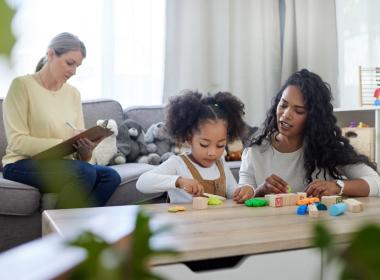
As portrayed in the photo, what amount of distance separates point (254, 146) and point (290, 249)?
33.2 inches

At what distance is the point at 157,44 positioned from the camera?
2990mm

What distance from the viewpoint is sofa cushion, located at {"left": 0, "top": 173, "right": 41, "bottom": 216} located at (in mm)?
1797

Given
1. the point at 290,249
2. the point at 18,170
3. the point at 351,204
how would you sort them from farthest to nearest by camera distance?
the point at 18,170
the point at 351,204
the point at 290,249

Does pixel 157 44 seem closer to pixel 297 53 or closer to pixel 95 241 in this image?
pixel 297 53

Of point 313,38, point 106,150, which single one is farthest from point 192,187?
point 313,38

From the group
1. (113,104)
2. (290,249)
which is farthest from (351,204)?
(113,104)

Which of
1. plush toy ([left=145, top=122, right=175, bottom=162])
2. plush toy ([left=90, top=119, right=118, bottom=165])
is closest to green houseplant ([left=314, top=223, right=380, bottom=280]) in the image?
plush toy ([left=90, top=119, right=118, bottom=165])

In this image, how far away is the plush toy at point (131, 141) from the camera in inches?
96.4

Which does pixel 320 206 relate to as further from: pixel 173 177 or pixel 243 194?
pixel 173 177

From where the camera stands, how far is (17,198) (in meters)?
1.80

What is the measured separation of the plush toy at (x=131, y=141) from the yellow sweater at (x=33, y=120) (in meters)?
0.50

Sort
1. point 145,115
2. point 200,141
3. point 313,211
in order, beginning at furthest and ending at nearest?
point 145,115 < point 200,141 < point 313,211

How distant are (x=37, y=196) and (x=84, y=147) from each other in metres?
0.26

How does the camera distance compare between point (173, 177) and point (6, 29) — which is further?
point (173, 177)
